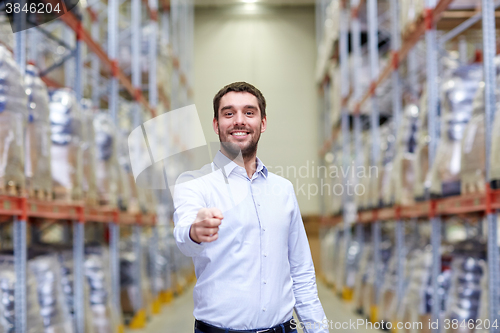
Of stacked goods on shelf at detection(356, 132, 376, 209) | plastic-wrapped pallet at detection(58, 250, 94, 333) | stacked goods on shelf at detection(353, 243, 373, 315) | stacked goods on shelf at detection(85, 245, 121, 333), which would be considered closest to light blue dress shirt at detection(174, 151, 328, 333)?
plastic-wrapped pallet at detection(58, 250, 94, 333)

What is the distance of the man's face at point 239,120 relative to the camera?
142 centimetres

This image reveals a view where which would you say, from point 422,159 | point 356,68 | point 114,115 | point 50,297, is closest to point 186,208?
point 50,297

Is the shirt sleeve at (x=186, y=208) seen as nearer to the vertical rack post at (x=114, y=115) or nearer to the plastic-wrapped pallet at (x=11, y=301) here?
the plastic-wrapped pallet at (x=11, y=301)

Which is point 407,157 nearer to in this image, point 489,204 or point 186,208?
point 489,204

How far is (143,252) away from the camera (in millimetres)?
7945

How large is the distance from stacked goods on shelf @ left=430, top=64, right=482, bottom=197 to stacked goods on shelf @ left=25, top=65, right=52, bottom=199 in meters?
2.79

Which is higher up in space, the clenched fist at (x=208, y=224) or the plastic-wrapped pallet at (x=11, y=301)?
the clenched fist at (x=208, y=224)

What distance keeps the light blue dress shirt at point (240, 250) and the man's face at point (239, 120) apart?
0.10 meters

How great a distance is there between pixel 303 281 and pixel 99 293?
3787 mm

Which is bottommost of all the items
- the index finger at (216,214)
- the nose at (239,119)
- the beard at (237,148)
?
the index finger at (216,214)

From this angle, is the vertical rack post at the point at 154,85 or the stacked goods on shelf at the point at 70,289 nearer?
the stacked goods on shelf at the point at 70,289

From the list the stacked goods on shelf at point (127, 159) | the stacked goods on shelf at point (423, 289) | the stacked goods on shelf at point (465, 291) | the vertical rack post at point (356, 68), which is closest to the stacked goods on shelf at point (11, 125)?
the stacked goods on shelf at point (127, 159)

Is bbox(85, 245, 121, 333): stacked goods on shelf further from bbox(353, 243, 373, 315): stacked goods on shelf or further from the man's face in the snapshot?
the man's face

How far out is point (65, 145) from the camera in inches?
157
